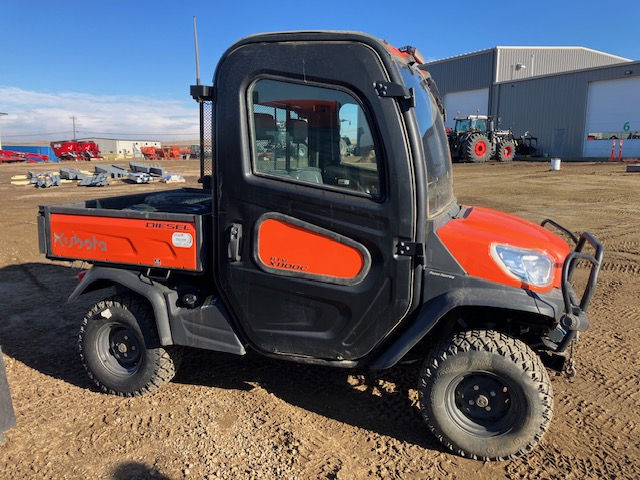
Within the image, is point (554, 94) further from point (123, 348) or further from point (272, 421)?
point (123, 348)

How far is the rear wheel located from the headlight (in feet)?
7.24

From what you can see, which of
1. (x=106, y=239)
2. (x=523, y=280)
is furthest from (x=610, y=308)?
(x=106, y=239)

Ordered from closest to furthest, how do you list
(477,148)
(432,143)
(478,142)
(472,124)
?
(432,143)
(478,142)
(477,148)
(472,124)

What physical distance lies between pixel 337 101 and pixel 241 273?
1.14m

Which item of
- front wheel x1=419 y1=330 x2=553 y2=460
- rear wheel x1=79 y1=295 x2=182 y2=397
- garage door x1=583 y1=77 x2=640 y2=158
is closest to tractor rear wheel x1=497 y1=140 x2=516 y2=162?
garage door x1=583 y1=77 x2=640 y2=158

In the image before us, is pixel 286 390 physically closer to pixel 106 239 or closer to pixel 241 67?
pixel 106 239

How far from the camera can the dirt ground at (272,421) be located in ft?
8.50

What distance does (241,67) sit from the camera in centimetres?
272

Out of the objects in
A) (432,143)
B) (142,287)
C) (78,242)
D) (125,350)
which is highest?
(432,143)

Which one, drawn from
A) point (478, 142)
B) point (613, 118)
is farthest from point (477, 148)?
point (613, 118)

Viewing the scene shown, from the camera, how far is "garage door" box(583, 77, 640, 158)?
97.2ft

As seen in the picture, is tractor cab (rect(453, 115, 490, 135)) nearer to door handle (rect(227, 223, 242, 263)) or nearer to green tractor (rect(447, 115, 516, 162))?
green tractor (rect(447, 115, 516, 162))

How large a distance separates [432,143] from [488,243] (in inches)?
26.8

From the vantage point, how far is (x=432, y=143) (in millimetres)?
2830
